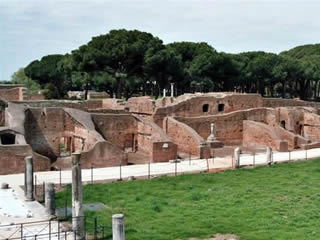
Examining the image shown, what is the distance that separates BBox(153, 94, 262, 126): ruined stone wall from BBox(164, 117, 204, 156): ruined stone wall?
1.61m

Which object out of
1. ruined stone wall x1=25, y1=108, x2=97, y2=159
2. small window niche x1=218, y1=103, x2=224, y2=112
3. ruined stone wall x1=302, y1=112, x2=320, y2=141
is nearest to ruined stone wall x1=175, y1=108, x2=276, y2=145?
small window niche x1=218, y1=103, x2=224, y2=112

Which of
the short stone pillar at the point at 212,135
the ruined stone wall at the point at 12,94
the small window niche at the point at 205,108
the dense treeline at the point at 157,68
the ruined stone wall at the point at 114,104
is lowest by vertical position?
the short stone pillar at the point at 212,135

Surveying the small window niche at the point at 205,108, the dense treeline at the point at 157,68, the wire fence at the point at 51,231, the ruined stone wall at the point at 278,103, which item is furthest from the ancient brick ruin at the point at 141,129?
the wire fence at the point at 51,231

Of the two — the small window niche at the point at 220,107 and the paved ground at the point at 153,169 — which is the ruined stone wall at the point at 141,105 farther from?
the paved ground at the point at 153,169

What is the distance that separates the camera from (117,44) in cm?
5072

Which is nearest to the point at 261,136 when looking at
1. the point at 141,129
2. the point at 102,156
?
the point at 141,129

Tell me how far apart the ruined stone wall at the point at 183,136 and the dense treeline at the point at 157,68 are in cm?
1647

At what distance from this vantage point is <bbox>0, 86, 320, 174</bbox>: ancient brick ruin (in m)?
28.7

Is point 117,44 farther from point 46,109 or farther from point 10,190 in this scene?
point 10,190

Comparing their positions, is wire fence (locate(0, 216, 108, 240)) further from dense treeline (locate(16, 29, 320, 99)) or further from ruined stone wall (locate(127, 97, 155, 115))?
dense treeline (locate(16, 29, 320, 99))

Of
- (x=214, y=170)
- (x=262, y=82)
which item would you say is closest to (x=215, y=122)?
(x=214, y=170)

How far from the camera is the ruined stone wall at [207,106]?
37.9 m

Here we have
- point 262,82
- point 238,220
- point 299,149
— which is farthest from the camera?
point 262,82

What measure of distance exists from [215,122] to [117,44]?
17.2m
